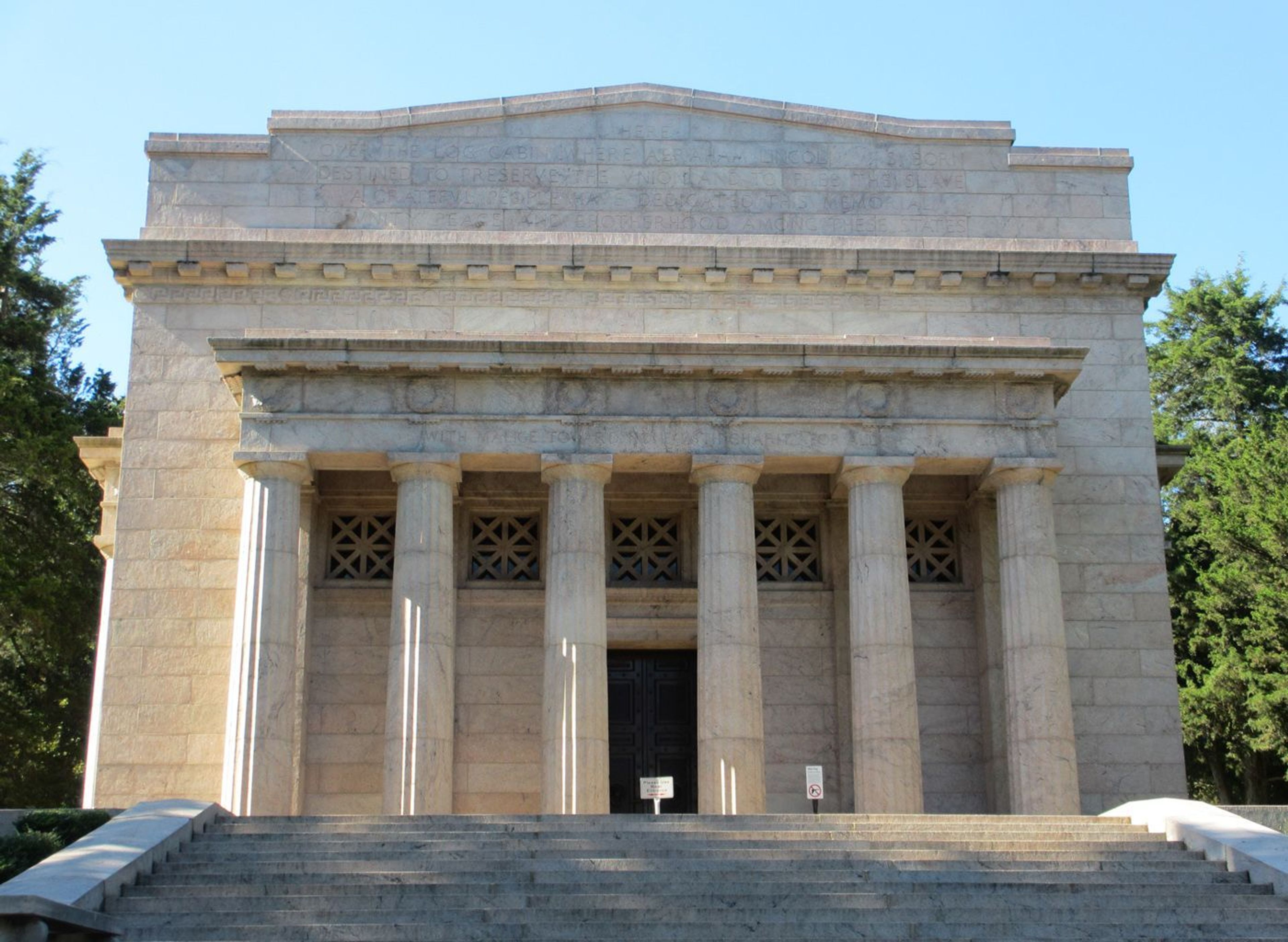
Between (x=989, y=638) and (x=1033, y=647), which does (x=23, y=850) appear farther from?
(x=989, y=638)

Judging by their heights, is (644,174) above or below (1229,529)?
above

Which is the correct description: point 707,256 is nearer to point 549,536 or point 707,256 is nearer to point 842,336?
point 842,336

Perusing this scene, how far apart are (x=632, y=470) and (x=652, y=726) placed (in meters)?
4.87

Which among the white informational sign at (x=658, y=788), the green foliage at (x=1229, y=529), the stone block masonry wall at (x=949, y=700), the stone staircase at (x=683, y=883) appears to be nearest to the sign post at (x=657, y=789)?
the white informational sign at (x=658, y=788)

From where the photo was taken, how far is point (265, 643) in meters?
24.4

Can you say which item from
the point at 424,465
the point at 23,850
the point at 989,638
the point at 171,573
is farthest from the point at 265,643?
the point at 989,638

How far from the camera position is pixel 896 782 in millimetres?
24344

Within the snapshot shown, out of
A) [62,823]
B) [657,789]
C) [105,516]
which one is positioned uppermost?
[105,516]

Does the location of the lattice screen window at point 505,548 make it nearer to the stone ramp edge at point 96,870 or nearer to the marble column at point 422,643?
the marble column at point 422,643

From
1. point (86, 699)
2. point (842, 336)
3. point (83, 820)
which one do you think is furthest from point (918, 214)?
point (86, 699)

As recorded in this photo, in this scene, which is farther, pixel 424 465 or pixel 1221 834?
pixel 424 465

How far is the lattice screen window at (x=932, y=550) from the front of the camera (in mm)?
28766

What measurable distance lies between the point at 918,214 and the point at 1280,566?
1500 cm

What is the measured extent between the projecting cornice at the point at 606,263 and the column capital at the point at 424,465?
4.88 m
